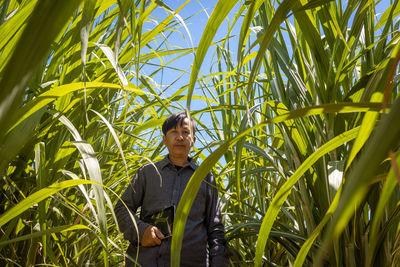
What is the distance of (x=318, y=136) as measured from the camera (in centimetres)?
82

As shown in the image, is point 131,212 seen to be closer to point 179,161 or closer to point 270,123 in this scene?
point 179,161

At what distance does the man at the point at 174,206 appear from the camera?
1265mm

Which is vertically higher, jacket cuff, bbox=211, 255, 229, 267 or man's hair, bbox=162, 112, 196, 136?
man's hair, bbox=162, 112, 196, 136

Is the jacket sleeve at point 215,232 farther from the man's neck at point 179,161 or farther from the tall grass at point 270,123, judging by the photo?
the tall grass at point 270,123

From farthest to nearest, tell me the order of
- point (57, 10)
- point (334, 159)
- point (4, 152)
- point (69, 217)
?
point (69, 217), point (334, 159), point (4, 152), point (57, 10)

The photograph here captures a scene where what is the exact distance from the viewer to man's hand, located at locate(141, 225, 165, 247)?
1.23 meters

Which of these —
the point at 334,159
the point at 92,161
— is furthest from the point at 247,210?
the point at 92,161

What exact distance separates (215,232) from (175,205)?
5.8 inches

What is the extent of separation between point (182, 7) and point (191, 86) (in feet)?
1.99

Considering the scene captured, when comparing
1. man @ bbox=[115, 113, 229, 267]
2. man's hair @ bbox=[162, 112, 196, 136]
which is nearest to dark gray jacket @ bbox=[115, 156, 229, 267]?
man @ bbox=[115, 113, 229, 267]

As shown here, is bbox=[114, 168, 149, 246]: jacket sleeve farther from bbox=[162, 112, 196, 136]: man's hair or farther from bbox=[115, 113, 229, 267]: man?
bbox=[162, 112, 196, 136]: man's hair

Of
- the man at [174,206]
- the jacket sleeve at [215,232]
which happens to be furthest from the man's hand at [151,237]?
the jacket sleeve at [215,232]

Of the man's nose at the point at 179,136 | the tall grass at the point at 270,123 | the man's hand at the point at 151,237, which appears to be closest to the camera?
the tall grass at the point at 270,123

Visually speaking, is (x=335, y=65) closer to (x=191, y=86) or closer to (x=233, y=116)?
(x=191, y=86)
